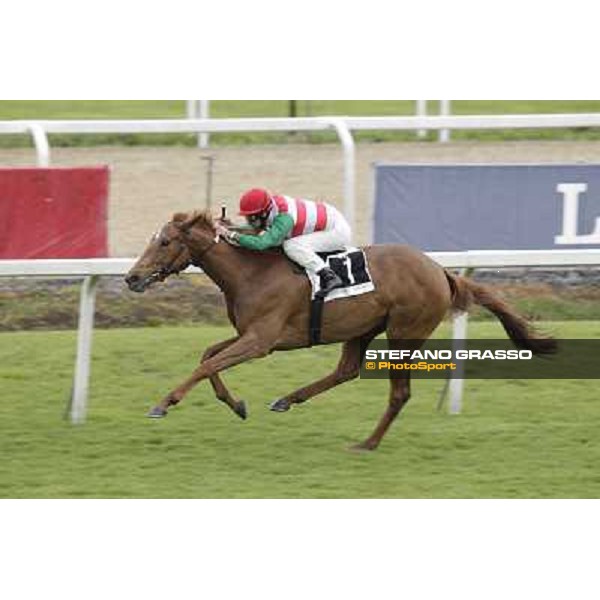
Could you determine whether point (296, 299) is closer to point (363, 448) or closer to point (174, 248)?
point (174, 248)

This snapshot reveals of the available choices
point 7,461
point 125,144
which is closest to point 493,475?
point 7,461

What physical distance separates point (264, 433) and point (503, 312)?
4.78ft

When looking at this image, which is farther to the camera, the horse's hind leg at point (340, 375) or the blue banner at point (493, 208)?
the blue banner at point (493, 208)

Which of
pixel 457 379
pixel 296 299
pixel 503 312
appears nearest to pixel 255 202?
pixel 296 299

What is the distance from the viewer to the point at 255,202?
866 cm

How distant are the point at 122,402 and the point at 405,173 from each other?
6.79 feet

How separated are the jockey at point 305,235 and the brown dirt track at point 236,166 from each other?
10.8ft

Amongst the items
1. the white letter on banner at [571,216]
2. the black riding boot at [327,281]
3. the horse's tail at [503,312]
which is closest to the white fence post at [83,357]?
the black riding boot at [327,281]

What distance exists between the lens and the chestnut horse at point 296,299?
8898 mm

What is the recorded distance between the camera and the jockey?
28.9 ft

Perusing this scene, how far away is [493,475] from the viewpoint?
8359 mm

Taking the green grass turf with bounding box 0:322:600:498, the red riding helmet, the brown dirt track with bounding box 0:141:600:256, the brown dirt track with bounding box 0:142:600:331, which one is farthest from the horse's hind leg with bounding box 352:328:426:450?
the brown dirt track with bounding box 0:141:600:256

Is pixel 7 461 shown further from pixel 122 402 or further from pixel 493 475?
Result: pixel 493 475

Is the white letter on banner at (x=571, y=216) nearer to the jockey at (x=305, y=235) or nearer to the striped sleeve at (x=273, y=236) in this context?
the jockey at (x=305, y=235)
